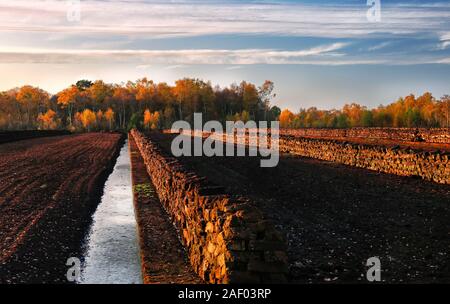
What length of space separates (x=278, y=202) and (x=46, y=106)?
6025 inches

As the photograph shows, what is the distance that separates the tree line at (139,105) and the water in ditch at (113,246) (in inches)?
4283

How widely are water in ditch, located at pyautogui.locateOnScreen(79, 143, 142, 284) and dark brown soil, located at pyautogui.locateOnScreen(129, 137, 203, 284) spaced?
263mm

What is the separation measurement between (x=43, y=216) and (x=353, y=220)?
888 centimetres

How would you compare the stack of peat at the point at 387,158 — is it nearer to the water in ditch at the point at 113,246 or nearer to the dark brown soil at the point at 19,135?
the water in ditch at the point at 113,246

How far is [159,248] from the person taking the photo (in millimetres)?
11531

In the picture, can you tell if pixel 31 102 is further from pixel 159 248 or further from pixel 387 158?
pixel 159 248

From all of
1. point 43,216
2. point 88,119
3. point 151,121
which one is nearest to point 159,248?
point 43,216

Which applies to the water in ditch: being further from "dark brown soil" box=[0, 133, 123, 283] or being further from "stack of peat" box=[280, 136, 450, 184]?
"stack of peat" box=[280, 136, 450, 184]

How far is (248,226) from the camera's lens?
7562 mm

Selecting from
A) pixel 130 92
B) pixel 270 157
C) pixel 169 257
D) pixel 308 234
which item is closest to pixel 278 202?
pixel 308 234

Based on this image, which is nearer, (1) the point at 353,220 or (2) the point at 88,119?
(1) the point at 353,220

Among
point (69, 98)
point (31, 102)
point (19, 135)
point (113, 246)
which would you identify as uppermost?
point (69, 98)

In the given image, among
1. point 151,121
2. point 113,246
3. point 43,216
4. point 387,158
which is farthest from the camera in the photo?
point 151,121
